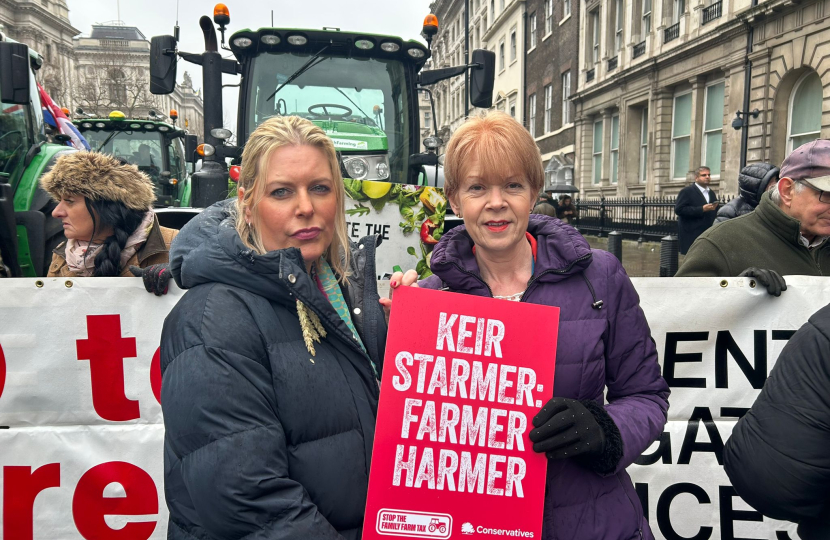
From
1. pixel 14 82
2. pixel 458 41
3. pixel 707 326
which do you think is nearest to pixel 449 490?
pixel 707 326

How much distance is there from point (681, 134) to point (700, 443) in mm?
19955

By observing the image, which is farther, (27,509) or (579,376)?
(27,509)

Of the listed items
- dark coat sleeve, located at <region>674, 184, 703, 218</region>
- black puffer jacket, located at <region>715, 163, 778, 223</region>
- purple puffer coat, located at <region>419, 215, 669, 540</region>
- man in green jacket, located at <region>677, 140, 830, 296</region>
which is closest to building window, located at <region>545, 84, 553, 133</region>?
dark coat sleeve, located at <region>674, 184, 703, 218</region>

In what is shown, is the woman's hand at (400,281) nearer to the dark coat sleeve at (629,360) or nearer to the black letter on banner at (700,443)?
the dark coat sleeve at (629,360)

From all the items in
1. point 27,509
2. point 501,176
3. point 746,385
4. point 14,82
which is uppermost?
point 14,82

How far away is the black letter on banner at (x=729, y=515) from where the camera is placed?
2949 mm

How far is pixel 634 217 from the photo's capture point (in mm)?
20047

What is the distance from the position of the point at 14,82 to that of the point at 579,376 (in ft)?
16.9

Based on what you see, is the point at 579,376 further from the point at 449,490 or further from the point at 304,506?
the point at 304,506

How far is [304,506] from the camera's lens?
1.37 meters

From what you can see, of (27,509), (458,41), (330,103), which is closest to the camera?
(27,509)

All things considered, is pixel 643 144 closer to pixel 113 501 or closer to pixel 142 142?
pixel 142 142

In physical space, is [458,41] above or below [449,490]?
above

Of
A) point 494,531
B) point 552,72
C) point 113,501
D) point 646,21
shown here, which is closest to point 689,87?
point 646,21
